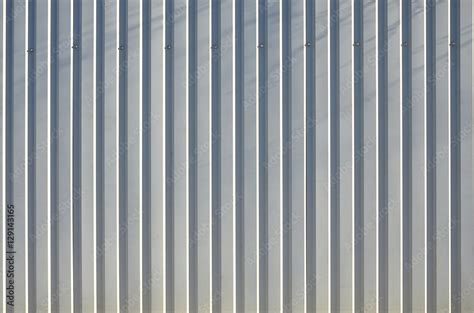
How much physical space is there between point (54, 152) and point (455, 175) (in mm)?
4184

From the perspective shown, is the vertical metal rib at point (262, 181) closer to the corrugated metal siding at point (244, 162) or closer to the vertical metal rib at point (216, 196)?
the corrugated metal siding at point (244, 162)

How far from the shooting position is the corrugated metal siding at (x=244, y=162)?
6379 mm

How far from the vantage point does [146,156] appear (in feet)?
21.0

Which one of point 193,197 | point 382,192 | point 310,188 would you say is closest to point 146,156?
point 193,197

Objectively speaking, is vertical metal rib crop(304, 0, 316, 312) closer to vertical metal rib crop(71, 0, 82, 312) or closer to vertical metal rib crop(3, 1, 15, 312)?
vertical metal rib crop(71, 0, 82, 312)

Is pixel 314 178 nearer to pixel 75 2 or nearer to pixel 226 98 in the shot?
pixel 226 98

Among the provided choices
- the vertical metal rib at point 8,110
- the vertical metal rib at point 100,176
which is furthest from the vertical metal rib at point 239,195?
the vertical metal rib at point 8,110

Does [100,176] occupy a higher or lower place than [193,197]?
higher

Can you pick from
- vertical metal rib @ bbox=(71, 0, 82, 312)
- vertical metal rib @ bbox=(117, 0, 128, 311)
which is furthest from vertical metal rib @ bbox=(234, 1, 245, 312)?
vertical metal rib @ bbox=(71, 0, 82, 312)

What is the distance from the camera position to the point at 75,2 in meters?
6.45

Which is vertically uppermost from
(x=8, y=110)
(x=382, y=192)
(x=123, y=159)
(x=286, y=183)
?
(x=8, y=110)

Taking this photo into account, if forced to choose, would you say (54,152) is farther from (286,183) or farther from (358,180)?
(358,180)

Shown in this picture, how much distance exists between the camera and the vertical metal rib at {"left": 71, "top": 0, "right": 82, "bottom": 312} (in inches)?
252

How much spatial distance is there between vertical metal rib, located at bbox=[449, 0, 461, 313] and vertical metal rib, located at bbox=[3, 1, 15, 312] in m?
4.58
